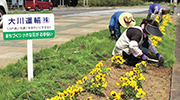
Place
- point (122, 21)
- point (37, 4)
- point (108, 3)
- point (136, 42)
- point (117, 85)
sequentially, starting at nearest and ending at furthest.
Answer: point (117, 85) < point (136, 42) < point (122, 21) < point (37, 4) < point (108, 3)

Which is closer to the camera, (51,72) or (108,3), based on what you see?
(51,72)

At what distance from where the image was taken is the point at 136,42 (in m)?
4.23

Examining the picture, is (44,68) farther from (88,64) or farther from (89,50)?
(89,50)

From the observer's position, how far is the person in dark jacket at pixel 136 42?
4.25 metres

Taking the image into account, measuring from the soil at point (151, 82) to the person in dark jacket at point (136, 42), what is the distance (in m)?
0.22

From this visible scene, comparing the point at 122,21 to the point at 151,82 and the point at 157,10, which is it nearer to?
the point at 151,82

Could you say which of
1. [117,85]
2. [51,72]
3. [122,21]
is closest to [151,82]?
[117,85]

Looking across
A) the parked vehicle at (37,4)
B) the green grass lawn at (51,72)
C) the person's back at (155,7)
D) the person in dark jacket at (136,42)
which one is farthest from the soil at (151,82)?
the parked vehicle at (37,4)

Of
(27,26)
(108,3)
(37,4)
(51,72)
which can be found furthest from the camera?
(108,3)

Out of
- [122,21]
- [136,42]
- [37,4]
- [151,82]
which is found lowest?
[151,82]

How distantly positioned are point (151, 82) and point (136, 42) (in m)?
0.77

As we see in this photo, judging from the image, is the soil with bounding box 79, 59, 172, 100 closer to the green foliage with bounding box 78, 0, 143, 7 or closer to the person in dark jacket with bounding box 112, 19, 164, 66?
the person in dark jacket with bounding box 112, 19, 164, 66

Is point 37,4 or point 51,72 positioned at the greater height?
point 37,4

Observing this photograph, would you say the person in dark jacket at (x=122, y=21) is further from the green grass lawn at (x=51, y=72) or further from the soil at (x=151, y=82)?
the soil at (x=151, y=82)
